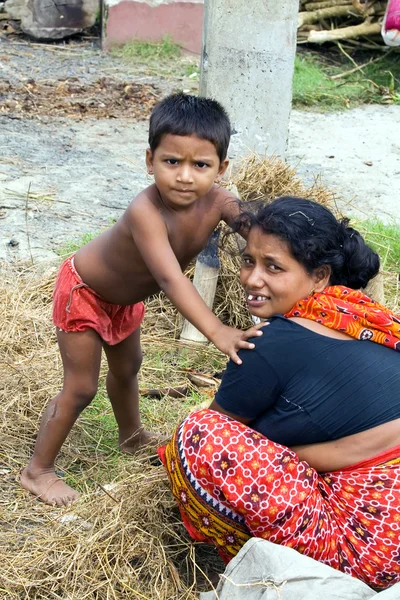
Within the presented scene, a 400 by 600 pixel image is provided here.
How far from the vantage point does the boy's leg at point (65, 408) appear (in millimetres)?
2934

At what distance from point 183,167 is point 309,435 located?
3.12 feet

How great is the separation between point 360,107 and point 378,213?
10.0ft

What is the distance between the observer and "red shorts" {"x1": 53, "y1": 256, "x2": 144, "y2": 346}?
2910 millimetres

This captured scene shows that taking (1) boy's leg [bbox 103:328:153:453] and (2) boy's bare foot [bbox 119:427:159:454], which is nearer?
(1) boy's leg [bbox 103:328:153:453]

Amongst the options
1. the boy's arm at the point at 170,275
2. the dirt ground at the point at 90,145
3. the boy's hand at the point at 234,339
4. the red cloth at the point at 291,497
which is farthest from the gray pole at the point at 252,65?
the red cloth at the point at 291,497

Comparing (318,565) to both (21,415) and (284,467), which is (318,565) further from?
(21,415)

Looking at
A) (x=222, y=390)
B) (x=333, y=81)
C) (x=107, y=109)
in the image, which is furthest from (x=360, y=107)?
(x=222, y=390)

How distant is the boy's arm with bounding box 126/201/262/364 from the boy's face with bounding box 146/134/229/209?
0.28ft

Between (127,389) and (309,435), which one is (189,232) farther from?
(309,435)

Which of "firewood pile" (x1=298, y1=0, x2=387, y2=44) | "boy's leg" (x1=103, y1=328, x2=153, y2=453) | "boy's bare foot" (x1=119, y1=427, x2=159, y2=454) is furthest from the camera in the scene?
"firewood pile" (x1=298, y1=0, x2=387, y2=44)

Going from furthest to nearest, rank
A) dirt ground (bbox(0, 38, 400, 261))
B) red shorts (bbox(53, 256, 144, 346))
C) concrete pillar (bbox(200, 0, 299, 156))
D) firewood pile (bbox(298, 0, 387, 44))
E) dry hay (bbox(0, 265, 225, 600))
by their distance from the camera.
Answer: firewood pile (bbox(298, 0, 387, 44))
dirt ground (bbox(0, 38, 400, 261))
concrete pillar (bbox(200, 0, 299, 156))
red shorts (bbox(53, 256, 144, 346))
dry hay (bbox(0, 265, 225, 600))

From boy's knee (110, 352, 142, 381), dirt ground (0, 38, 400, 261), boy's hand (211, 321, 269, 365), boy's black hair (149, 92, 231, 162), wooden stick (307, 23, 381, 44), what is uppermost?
boy's black hair (149, 92, 231, 162)

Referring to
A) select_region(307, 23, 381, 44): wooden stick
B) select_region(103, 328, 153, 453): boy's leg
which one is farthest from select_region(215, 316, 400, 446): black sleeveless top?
select_region(307, 23, 381, 44): wooden stick

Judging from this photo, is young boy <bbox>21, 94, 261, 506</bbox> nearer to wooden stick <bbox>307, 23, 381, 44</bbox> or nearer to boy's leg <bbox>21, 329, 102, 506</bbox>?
boy's leg <bbox>21, 329, 102, 506</bbox>
